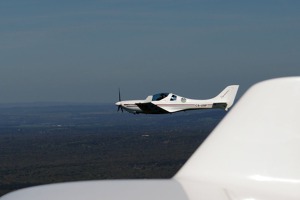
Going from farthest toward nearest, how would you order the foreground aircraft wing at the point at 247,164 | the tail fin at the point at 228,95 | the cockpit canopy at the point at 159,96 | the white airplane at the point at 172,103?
the tail fin at the point at 228,95 → the cockpit canopy at the point at 159,96 → the white airplane at the point at 172,103 → the foreground aircraft wing at the point at 247,164

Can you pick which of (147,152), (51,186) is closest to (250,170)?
(51,186)

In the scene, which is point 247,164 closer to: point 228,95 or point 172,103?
point 172,103

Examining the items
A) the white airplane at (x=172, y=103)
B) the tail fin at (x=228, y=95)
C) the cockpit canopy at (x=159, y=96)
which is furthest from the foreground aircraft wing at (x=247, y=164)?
the tail fin at (x=228, y=95)

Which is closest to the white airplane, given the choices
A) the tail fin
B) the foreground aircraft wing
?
the tail fin

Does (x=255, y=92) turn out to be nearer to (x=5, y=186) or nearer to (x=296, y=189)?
(x=296, y=189)

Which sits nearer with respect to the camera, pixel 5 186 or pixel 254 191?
pixel 254 191

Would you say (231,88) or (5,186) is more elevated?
(231,88)

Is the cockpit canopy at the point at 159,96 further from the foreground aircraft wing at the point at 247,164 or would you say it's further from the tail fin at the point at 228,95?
the foreground aircraft wing at the point at 247,164
